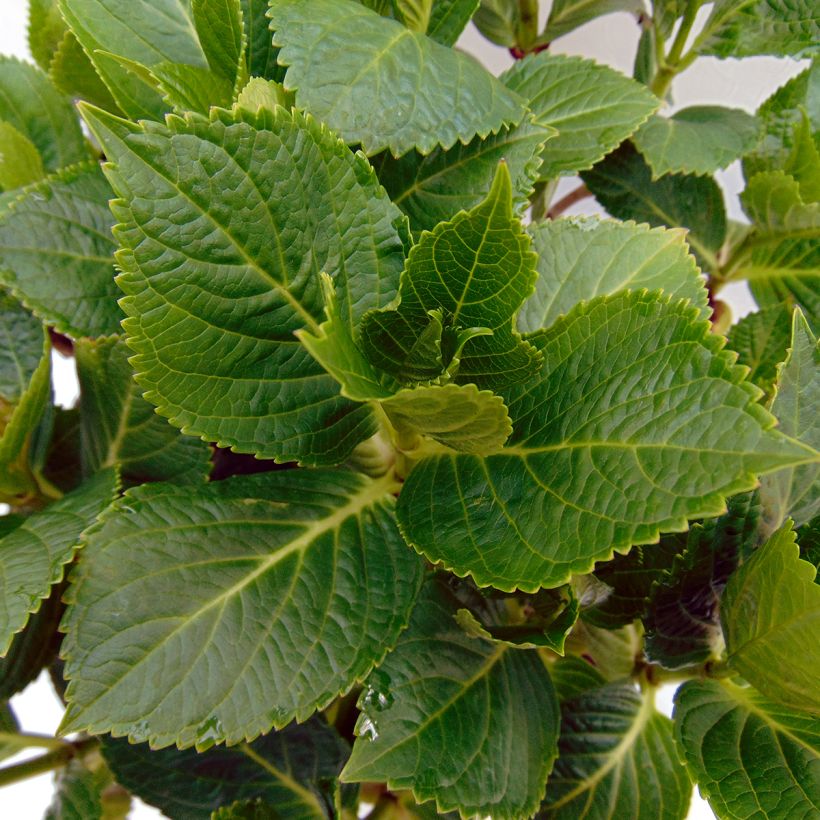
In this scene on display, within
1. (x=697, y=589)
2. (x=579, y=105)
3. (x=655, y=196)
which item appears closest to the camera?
(x=697, y=589)

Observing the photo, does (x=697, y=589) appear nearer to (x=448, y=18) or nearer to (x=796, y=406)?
(x=796, y=406)

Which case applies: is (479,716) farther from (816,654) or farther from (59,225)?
(59,225)

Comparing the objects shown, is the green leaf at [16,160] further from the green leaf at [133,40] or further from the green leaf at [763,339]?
the green leaf at [763,339]

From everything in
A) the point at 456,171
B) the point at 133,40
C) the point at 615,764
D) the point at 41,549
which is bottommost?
the point at 615,764

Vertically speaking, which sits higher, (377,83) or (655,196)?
(377,83)

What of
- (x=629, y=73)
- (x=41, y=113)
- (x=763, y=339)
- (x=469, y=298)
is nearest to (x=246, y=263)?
(x=469, y=298)

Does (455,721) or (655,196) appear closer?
(455,721)

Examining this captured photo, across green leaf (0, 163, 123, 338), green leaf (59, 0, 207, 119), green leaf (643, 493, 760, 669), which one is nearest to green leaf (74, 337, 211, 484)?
green leaf (0, 163, 123, 338)
